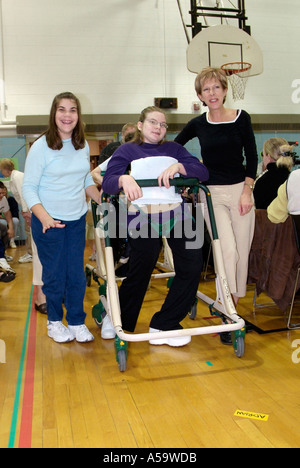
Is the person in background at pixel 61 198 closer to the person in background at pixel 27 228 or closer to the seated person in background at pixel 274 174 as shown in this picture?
the person in background at pixel 27 228

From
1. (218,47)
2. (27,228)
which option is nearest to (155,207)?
(27,228)

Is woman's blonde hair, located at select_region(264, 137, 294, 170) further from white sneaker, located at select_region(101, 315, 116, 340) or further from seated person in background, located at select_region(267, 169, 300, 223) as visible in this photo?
white sneaker, located at select_region(101, 315, 116, 340)

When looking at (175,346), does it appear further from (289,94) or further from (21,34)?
(289,94)

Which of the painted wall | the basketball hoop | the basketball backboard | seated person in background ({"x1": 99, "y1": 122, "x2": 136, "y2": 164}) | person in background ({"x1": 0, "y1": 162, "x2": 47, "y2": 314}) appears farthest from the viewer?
the painted wall

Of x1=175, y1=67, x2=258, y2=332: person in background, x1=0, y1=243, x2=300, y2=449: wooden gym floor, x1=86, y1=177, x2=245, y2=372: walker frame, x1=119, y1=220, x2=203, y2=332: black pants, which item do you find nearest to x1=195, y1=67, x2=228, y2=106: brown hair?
x1=175, y1=67, x2=258, y2=332: person in background

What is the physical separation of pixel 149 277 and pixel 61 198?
2.55 feet

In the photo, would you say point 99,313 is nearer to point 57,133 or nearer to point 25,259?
point 57,133

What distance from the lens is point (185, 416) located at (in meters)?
2.13

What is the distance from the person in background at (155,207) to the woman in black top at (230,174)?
26 cm

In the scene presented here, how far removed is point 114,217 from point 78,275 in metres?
0.50

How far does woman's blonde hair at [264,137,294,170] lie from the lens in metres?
3.90

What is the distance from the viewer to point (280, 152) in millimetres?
4023

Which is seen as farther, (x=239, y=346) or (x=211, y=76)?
(x=211, y=76)

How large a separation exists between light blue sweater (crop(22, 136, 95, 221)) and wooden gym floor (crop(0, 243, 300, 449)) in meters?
0.96
